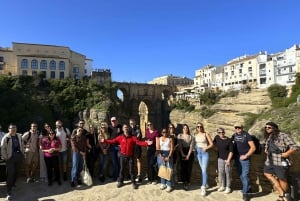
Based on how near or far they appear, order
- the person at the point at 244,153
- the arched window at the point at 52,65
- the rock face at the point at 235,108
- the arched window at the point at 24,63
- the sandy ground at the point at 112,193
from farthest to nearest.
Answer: the arched window at the point at 52,65, the arched window at the point at 24,63, the rock face at the point at 235,108, the sandy ground at the point at 112,193, the person at the point at 244,153

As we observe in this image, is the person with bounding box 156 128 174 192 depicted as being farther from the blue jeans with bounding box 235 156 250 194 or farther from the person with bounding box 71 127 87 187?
the person with bounding box 71 127 87 187

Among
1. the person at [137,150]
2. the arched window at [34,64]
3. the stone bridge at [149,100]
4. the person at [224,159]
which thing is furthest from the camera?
the stone bridge at [149,100]

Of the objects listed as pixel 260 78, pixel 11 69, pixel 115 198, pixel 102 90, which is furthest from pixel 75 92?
pixel 115 198

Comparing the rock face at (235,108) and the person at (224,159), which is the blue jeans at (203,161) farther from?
the rock face at (235,108)

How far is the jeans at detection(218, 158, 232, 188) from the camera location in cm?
654

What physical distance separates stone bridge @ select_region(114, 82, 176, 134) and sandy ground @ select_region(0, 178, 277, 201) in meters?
48.2

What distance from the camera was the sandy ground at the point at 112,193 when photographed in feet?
20.9

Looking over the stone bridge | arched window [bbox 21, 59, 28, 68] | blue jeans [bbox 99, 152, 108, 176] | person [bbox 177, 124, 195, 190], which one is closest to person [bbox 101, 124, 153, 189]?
blue jeans [bbox 99, 152, 108, 176]

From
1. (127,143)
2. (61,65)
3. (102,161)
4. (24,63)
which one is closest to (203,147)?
(127,143)

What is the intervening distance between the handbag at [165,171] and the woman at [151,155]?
0.42 m

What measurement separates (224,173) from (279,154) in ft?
5.16

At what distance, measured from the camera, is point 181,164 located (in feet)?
23.7

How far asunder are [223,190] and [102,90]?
4216cm

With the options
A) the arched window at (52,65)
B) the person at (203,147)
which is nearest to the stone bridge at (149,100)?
the arched window at (52,65)
